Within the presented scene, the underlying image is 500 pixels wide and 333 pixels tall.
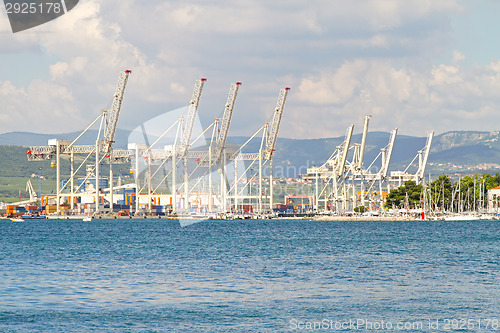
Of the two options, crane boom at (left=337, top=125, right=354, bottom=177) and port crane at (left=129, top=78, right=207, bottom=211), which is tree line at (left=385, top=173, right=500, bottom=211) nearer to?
crane boom at (left=337, top=125, right=354, bottom=177)

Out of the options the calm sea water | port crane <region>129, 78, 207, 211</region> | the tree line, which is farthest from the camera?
the tree line

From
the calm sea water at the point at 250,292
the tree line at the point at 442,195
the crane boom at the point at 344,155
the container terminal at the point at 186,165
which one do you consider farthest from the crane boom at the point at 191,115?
the calm sea water at the point at 250,292

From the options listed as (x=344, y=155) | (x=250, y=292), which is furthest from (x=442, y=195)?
(x=250, y=292)

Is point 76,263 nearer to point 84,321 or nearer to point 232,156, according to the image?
point 84,321

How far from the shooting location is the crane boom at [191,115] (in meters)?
135

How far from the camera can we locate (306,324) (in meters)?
23.8

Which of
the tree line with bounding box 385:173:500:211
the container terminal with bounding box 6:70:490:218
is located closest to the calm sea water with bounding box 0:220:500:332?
the container terminal with bounding box 6:70:490:218

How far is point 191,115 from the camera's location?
457ft

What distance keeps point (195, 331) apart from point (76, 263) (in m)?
23.6

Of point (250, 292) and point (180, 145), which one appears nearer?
point (250, 292)

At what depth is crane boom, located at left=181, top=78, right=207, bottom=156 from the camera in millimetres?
134600

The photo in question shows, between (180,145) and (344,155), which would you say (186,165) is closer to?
(180,145)

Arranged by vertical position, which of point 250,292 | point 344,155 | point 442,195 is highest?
point 344,155

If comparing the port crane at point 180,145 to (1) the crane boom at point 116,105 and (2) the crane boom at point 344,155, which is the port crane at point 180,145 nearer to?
(1) the crane boom at point 116,105
